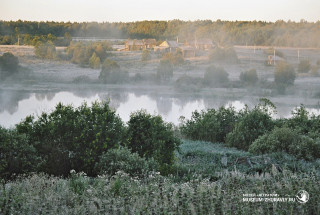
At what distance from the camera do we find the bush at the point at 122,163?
4.84 metres

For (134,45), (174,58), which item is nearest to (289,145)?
(174,58)

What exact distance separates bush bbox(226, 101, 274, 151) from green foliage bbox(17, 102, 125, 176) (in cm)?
375

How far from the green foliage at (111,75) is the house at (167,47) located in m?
8.50

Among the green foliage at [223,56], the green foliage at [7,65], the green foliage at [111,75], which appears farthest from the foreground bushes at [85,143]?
the green foliage at [223,56]

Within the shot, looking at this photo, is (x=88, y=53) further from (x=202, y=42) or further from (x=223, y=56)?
(x=223, y=56)

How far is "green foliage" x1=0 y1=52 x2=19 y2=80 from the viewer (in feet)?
111

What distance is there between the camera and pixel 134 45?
40469mm

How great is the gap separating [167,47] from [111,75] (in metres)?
10.0

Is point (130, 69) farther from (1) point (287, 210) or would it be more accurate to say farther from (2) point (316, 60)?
(1) point (287, 210)

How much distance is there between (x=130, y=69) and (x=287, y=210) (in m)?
32.6

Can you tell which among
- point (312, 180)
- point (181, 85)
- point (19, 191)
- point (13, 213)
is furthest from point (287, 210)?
point (181, 85)

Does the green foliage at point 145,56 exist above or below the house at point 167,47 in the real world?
below

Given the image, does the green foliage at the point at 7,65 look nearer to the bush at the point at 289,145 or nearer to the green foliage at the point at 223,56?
the green foliage at the point at 223,56

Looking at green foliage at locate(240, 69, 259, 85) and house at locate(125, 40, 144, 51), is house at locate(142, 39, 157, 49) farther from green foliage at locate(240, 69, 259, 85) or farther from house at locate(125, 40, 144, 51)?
green foliage at locate(240, 69, 259, 85)
